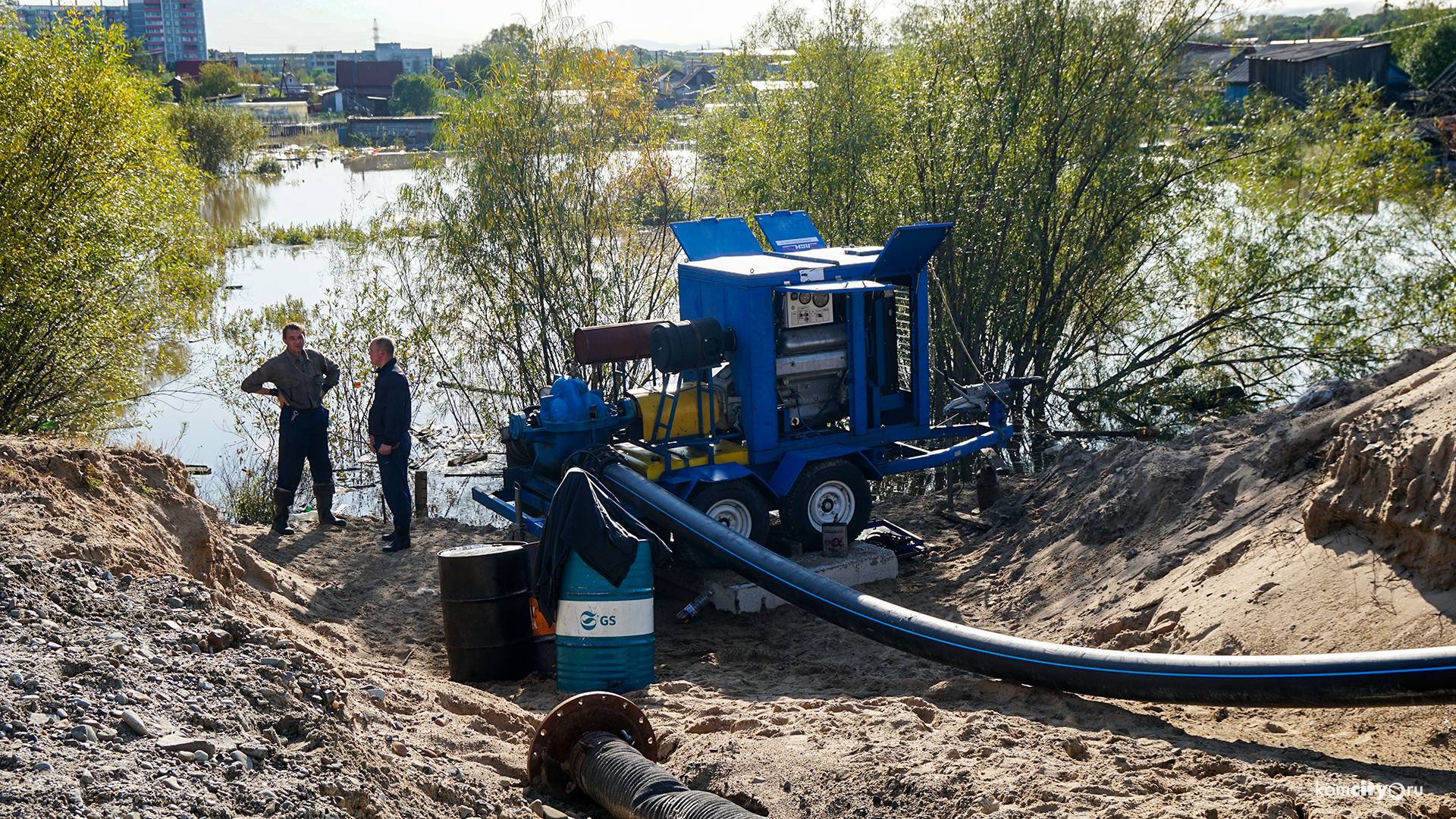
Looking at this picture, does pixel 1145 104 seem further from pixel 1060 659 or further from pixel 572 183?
pixel 1060 659

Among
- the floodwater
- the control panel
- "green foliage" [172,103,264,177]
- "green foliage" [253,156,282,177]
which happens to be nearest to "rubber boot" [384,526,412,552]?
the floodwater

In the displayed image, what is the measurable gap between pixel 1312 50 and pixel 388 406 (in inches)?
1776

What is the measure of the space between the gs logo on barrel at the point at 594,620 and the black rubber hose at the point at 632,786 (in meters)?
1.32

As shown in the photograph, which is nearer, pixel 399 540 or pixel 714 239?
pixel 399 540

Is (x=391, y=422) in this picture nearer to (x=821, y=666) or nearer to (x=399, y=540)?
(x=399, y=540)

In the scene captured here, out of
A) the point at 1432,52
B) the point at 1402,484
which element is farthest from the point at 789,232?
the point at 1432,52

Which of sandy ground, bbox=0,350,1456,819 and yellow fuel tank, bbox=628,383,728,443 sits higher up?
yellow fuel tank, bbox=628,383,728,443

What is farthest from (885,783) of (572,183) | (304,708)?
(572,183)

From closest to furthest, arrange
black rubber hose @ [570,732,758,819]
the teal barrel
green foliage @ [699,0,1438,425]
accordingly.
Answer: black rubber hose @ [570,732,758,819] < the teal barrel < green foliage @ [699,0,1438,425]

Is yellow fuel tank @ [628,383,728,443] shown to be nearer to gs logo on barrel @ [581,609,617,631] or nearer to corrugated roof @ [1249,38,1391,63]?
gs logo on barrel @ [581,609,617,631]

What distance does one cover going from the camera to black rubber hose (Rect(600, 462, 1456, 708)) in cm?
431

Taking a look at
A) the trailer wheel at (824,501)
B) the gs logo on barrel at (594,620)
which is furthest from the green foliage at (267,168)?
the gs logo on barrel at (594,620)

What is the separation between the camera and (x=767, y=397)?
28.5 ft

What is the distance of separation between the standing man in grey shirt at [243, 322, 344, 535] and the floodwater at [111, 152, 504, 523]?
4.14 ft
